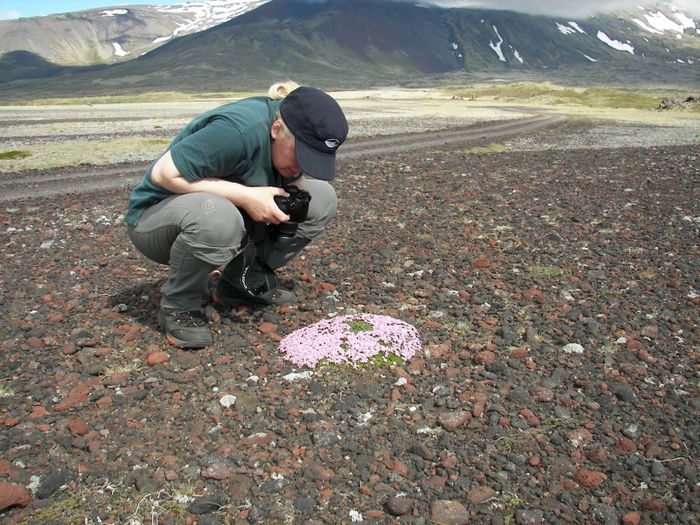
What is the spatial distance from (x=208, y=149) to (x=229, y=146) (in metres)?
0.17

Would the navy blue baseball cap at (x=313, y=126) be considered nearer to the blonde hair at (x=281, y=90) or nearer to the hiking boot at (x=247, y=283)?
the blonde hair at (x=281, y=90)

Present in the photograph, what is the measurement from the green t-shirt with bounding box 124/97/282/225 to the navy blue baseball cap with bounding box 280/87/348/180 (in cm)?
30

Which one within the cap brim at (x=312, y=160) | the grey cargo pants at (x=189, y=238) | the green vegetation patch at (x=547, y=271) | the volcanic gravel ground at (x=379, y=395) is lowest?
the green vegetation patch at (x=547, y=271)

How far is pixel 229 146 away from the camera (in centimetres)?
454

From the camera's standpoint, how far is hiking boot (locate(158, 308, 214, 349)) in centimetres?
517

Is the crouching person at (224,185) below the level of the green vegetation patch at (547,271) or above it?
above

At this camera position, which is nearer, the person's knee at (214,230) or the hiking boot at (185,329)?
the person's knee at (214,230)

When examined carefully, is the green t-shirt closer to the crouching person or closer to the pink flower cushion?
the crouching person

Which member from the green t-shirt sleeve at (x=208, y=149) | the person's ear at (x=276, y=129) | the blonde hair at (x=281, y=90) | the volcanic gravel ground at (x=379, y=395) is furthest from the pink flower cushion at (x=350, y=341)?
the blonde hair at (x=281, y=90)

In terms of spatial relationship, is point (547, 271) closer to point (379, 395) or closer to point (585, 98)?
point (379, 395)

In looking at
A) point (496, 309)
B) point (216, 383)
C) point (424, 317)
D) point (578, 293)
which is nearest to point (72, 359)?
point (216, 383)

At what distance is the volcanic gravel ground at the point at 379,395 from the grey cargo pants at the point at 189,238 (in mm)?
546

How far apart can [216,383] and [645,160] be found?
15.9 metres

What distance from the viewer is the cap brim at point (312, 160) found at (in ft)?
14.7
